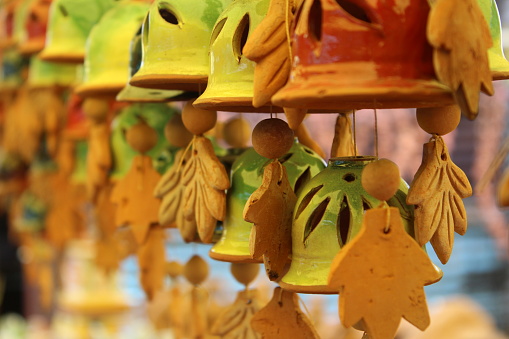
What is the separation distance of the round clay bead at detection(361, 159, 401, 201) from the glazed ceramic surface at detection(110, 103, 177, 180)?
575 millimetres

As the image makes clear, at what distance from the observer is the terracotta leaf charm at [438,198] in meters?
0.76

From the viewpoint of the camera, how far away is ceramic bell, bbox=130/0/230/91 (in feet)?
3.07

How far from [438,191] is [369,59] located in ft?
0.60

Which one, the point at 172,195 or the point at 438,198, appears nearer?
the point at 438,198

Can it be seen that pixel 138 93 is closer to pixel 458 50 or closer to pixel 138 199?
pixel 138 199

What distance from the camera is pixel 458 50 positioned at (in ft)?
2.02

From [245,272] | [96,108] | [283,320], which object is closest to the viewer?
[283,320]

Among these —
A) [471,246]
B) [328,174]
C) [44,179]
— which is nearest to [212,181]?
[328,174]

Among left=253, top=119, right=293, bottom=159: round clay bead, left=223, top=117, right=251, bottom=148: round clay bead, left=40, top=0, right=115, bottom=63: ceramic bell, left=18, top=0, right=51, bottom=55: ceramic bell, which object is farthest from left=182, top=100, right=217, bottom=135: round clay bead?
left=18, top=0, right=51, bottom=55: ceramic bell

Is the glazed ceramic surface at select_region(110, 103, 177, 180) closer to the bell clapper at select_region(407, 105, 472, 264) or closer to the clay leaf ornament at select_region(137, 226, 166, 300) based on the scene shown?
the clay leaf ornament at select_region(137, 226, 166, 300)

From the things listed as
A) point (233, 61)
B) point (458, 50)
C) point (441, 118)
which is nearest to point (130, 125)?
point (233, 61)

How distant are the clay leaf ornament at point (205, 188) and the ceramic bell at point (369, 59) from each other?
253mm

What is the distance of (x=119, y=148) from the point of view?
1.34 m

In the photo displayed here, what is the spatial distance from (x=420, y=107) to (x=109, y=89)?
0.57 m
